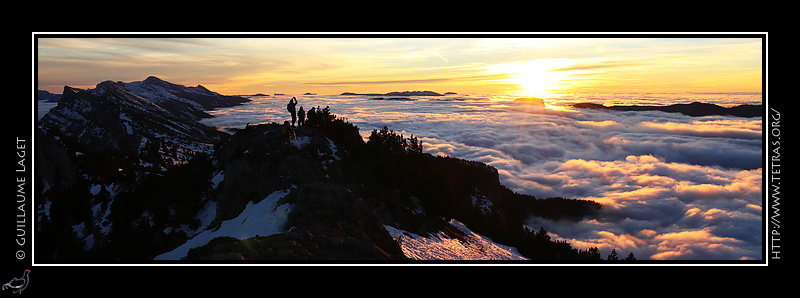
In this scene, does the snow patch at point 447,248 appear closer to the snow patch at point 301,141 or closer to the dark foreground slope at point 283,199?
the dark foreground slope at point 283,199

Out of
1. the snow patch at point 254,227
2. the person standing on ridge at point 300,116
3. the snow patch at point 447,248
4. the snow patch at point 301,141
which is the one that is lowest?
the snow patch at point 447,248

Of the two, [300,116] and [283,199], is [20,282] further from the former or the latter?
[300,116]

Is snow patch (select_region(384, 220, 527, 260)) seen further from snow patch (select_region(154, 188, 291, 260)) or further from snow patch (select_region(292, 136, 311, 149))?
snow patch (select_region(292, 136, 311, 149))

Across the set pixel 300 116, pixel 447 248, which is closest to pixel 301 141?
pixel 300 116

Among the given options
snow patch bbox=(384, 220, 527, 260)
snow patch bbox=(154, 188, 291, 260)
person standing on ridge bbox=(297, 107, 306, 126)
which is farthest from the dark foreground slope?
person standing on ridge bbox=(297, 107, 306, 126)

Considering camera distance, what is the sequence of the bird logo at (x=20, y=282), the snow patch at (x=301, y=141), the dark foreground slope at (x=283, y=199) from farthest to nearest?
the snow patch at (x=301, y=141), the dark foreground slope at (x=283, y=199), the bird logo at (x=20, y=282)

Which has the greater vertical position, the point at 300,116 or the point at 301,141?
the point at 300,116

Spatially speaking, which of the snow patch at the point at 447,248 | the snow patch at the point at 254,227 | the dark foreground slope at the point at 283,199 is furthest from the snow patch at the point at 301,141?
the snow patch at the point at 447,248

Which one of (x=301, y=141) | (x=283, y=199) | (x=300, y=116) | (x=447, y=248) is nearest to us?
(x=283, y=199)

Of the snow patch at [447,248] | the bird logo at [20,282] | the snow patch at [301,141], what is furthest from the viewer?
the snow patch at [301,141]

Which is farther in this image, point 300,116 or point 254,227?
point 300,116

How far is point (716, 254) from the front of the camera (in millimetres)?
80500
